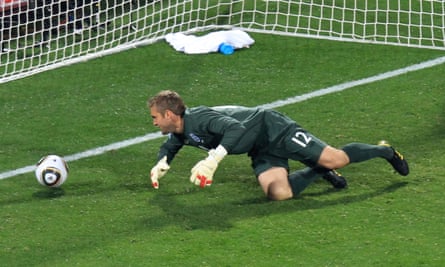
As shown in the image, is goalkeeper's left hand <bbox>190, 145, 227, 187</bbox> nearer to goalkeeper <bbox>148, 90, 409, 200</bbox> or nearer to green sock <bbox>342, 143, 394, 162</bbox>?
goalkeeper <bbox>148, 90, 409, 200</bbox>

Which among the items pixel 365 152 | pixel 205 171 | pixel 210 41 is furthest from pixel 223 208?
pixel 210 41

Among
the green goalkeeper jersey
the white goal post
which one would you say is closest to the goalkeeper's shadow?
the green goalkeeper jersey

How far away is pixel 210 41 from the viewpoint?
12.0 metres

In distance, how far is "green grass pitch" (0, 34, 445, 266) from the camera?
7.43m

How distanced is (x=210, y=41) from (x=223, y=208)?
411 centimetres

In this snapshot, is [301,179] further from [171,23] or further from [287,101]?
[171,23]

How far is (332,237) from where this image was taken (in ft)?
24.8

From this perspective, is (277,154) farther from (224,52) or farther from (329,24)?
(329,24)

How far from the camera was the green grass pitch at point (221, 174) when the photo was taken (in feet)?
24.4

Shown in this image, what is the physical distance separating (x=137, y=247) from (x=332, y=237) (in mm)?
1313

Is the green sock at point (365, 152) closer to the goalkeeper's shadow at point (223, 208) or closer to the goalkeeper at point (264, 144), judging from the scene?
the goalkeeper at point (264, 144)

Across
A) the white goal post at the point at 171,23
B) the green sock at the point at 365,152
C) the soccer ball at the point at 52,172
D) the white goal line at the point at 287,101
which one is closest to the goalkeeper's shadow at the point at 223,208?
the green sock at the point at 365,152

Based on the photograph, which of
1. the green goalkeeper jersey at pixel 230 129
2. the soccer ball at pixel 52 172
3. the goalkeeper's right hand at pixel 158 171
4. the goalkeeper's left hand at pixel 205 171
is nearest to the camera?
the goalkeeper's left hand at pixel 205 171

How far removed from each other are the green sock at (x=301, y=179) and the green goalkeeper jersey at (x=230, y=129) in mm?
296
